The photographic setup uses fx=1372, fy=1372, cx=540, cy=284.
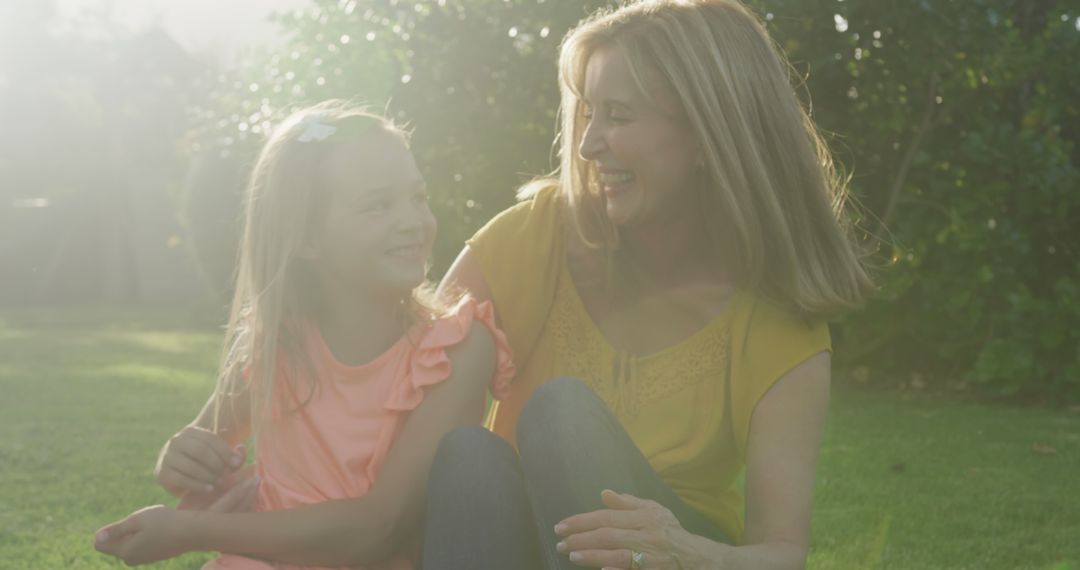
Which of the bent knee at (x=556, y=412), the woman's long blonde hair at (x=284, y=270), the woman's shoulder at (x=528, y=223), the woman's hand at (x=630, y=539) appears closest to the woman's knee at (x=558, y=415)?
the bent knee at (x=556, y=412)

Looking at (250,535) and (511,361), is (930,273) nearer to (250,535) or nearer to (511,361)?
(511,361)

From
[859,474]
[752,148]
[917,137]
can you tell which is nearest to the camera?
[752,148]

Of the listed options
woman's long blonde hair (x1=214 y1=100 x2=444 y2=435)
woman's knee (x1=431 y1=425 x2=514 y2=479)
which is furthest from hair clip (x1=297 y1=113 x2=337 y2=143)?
woman's knee (x1=431 y1=425 x2=514 y2=479)

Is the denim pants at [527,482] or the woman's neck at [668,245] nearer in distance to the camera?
the denim pants at [527,482]

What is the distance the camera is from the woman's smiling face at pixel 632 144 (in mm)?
2838

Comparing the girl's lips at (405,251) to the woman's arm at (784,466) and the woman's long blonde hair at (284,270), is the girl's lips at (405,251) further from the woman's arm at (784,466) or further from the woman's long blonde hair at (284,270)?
the woman's arm at (784,466)

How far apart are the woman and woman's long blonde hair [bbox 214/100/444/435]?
356 mm

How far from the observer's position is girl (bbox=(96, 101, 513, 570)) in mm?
2682

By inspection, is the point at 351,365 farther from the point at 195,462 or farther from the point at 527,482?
the point at 527,482

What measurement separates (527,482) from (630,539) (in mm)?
319

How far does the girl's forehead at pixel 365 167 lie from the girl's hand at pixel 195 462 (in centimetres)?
60

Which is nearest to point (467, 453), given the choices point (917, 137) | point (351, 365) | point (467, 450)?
point (467, 450)

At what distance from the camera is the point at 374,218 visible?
2.92 metres

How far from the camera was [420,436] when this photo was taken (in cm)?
276
